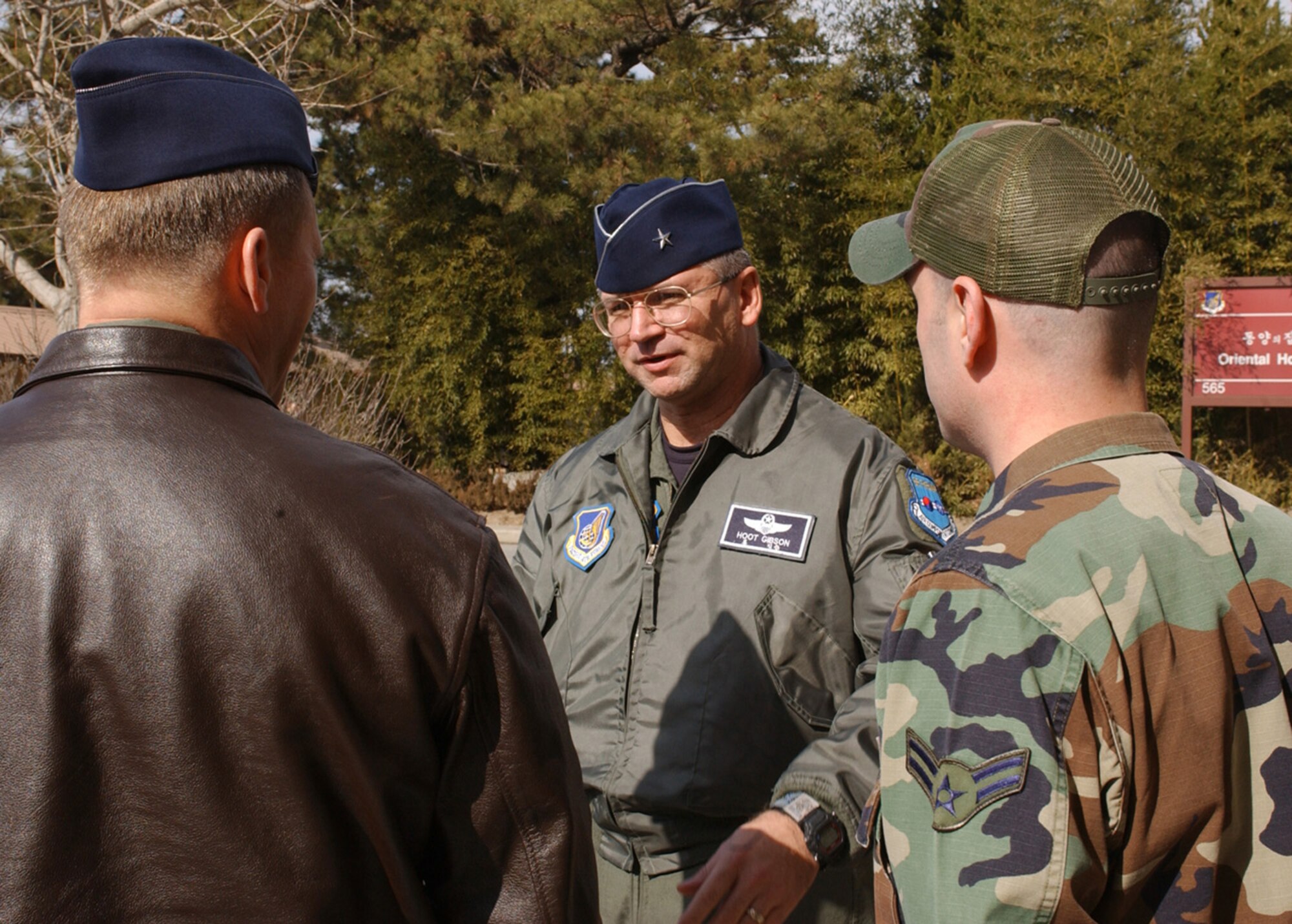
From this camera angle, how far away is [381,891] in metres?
1.07

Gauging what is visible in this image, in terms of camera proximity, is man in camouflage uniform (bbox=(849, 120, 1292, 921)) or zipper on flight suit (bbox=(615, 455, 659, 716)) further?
zipper on flight suit (bbox=(615, 455, 659, 716))

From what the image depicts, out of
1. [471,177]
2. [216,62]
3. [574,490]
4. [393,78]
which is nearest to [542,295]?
[471,177]

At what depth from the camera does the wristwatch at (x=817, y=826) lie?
1.72 m

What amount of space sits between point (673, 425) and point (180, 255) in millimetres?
1445

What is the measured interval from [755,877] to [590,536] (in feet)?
2.97

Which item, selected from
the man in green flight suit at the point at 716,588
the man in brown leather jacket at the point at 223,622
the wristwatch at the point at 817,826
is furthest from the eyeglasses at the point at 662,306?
the man in brown leather jacket at the point at 223,622

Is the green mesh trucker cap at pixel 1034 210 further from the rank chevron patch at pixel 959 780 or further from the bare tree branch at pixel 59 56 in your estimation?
the bare tree branch at pixel 59 56

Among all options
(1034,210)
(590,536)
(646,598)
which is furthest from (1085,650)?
(590,536)

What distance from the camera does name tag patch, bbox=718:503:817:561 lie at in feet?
6.88

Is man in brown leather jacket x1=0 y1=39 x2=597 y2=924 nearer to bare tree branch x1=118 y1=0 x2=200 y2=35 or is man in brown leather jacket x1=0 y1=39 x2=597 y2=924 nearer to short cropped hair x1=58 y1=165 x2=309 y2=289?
short cropped hair x1=58 y1=165 x2=309 y2=289

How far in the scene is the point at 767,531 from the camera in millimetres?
2137

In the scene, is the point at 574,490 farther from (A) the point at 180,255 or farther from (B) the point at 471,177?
(B) the point at 471,177

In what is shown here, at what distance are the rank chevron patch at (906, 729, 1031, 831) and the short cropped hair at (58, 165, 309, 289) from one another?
2.87ft

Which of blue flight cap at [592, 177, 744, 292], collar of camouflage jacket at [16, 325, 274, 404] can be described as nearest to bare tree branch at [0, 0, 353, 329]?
blue flight cap at [592, 177, 744, 292]
